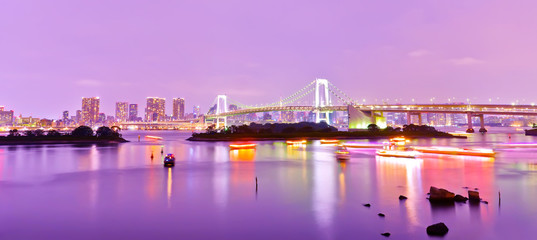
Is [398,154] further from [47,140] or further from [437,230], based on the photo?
[47,140]

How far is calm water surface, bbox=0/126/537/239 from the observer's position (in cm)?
1062

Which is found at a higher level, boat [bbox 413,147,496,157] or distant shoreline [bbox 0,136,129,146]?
distant shoreline [bbox 0,136,129,146]

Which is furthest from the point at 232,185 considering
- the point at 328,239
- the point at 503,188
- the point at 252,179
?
the point at 503,188

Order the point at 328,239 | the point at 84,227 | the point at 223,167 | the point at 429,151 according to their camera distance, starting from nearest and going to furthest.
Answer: the point at 328,239, the point at 84,227, the point at 223,167, the point at 429,151

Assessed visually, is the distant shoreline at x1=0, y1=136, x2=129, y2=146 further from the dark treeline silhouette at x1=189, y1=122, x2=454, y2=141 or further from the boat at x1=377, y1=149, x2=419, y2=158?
the boat at x1=377, y1=149, x2=419, y2=158

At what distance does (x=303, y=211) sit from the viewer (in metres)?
13.0

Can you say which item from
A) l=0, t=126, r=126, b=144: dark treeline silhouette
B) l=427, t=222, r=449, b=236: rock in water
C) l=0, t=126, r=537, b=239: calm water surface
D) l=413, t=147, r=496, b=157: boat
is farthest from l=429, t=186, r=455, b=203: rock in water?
l=0, t=126, r=126, b=144: dark treeline silhouette

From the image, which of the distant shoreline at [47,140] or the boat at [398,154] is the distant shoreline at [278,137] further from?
the boat at [398,154]

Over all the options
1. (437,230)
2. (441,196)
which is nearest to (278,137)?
(441,196)

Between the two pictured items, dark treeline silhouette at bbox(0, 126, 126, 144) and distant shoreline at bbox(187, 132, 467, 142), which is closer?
dark treeline silhouette at bbox(0, 126, 126, 144)

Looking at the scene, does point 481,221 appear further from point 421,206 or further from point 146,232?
point 146,232

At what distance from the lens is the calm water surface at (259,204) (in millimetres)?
10617

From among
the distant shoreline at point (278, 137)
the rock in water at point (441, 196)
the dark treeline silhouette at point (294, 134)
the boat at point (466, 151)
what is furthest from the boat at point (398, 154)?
the dark treeline silhouette at point (294, 134)

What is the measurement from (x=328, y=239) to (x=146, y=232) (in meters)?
5.74
